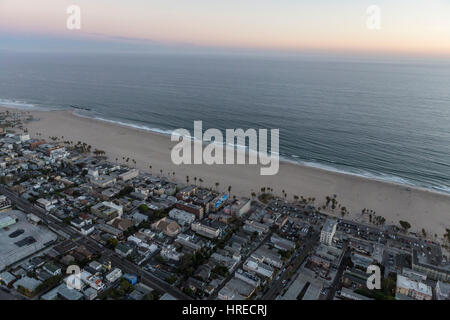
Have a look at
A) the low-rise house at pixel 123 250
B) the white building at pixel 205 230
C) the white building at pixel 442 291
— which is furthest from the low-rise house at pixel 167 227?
the white building at pixel 442 291

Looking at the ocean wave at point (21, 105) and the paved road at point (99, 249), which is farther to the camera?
the ocean wave at point (21, 105)

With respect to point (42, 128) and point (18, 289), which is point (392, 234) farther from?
point (42, 128)

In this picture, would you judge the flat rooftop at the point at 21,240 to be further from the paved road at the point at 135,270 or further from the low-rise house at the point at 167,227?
the low-rise house at the point at 167,227

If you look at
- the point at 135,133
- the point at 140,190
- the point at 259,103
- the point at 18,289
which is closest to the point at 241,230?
the point at 140,190

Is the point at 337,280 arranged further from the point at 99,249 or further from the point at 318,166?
the point at 318,166

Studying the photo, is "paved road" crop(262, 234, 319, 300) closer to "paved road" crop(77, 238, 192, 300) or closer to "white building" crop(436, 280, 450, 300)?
"paved road" crop(77, 238, 192, 300)
